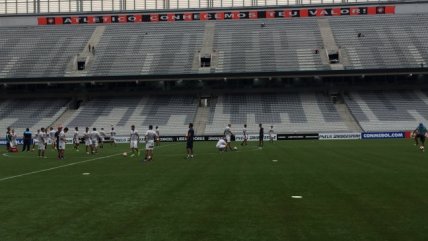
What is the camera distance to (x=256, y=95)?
Answer: 60750mm

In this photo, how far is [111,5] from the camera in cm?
7250

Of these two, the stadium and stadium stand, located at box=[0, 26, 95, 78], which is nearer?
the stadium

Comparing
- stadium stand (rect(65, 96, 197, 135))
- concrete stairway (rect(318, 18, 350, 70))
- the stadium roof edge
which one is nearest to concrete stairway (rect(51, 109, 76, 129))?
stadium stand (rect(65, 96, 197, 135))

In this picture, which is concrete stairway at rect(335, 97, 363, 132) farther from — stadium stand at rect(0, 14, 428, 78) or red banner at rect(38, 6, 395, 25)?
red banner at rect(38, 6, 395, 25)

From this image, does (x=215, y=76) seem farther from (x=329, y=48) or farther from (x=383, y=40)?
(x=383, y=40)

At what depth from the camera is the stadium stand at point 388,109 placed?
51.3 metres

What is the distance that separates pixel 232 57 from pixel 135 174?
4748cm

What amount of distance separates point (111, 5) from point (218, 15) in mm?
17532

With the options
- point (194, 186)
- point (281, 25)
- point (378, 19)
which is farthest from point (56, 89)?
point (194, 186)

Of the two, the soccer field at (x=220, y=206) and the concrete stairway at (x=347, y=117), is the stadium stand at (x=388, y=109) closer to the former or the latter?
the concrete stairway at (x=347, y=117)

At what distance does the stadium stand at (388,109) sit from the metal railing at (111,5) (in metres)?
19.2

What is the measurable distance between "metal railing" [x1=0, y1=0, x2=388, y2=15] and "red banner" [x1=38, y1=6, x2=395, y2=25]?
132cm

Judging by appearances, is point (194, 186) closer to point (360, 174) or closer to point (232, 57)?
point (360, 174)

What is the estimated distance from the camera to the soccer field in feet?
23.8
